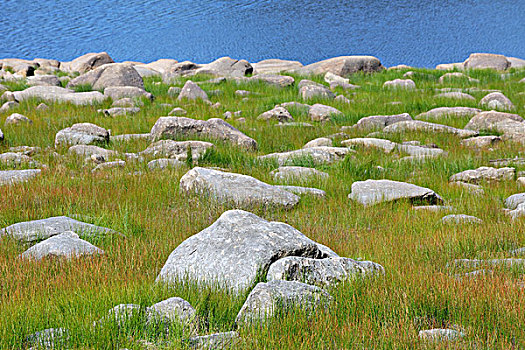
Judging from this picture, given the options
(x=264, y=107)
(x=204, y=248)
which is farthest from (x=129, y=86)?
(x=204, y=248)

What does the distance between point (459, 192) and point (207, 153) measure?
3.58 metres

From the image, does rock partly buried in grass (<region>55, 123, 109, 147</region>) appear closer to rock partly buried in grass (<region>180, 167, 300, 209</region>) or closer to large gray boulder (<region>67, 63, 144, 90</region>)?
rock partly buried in grass (<region>180, 167, 300, 209</region>)

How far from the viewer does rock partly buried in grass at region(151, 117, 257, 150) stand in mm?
8547

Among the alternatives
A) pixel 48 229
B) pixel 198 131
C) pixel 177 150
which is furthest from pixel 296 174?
pixel 48 229

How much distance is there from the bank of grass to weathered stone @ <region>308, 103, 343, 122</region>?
2.75m

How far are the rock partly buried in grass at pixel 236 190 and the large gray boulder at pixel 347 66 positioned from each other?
16.5 m

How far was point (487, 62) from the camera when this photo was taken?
25562mm

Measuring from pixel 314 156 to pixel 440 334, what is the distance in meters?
5.26

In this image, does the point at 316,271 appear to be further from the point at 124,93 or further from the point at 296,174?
the point at 124,93

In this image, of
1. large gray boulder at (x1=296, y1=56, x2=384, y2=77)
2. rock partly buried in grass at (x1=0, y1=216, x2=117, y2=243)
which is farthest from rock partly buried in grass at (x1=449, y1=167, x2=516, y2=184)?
large gray boulder at (x1=296, y1=56, x2=384, y2=77)

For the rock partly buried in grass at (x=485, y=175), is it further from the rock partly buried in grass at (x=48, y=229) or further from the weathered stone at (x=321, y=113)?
the weathered stone at (x=321, y=113)

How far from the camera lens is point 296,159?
7344 mm

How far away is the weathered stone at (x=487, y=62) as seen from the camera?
25.1m

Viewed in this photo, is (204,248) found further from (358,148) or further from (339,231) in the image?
(358,148)
